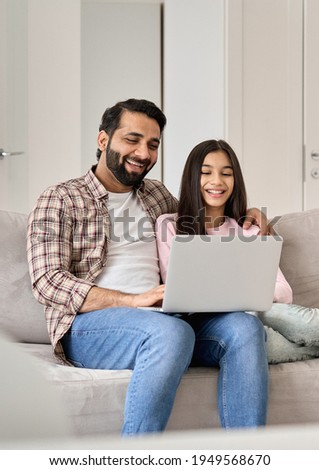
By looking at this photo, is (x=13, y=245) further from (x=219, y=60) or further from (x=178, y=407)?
(x=219, y=60)

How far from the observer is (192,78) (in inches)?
172

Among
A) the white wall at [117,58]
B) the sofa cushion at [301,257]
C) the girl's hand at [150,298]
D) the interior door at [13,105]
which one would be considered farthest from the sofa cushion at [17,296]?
the white wall at [117,58]

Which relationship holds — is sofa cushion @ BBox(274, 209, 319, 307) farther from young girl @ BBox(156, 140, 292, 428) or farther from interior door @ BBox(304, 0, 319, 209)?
interior door @ BBox(304, 0, 319, 209)

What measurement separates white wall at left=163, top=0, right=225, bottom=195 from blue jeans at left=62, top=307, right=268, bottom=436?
2.22 metres

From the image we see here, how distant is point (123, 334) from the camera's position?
77.7 inches

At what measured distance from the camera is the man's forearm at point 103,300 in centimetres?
208

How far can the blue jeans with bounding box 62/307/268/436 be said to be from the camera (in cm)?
184

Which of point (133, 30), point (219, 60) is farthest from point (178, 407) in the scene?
point (133, 30)

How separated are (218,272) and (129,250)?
0.50m

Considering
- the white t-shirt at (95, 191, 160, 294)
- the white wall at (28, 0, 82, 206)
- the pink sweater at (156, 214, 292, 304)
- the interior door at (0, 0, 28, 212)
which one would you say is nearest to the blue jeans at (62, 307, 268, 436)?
the white t-shirt at (95, 191, 160, 294)

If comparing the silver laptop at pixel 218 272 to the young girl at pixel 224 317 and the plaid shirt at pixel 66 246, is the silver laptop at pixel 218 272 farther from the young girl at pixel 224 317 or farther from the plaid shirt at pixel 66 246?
the plaid shirt at pixel 66 246

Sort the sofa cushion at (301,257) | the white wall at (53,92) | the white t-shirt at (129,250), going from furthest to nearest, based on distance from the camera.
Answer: the white wall at (53,92), the sofa cushion at (301,257), the white t-shirt at (129,250)

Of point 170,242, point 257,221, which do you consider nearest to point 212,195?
point 257,221

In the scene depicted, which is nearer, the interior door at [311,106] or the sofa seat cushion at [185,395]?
the sofa seat cushion at [185,395]
